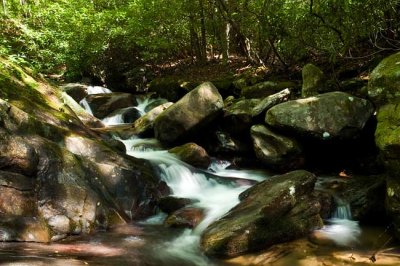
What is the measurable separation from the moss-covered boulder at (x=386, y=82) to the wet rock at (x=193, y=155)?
392 cm

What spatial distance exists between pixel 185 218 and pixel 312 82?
4866mm

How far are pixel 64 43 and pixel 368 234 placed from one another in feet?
44.8

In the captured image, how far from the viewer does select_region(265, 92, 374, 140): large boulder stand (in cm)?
760

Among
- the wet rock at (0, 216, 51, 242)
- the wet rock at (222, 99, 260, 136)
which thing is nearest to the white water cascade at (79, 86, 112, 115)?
the wet rock at (222, 99, 260, 136)

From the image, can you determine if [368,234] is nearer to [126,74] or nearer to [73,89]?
[73,89]

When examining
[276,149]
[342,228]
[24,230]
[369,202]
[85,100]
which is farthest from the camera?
[85,100]

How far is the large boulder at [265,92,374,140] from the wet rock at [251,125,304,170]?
345 mm

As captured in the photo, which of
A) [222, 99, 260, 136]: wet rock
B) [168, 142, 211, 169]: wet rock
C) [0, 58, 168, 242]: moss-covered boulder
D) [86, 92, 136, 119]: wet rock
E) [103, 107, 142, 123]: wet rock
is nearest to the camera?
[0, 58, 168, 242]: moss-covered boulder

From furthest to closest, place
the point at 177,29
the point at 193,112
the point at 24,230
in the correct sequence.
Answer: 1. the point at 177,29
2. the point at 193,112
3. the point at 24,230

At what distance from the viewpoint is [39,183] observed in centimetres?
579

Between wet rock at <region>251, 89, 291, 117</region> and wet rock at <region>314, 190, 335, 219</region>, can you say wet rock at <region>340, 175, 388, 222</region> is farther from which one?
wet rock at <region>251, 89, 291, 117</region>

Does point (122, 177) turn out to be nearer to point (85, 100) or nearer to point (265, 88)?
point (265, 88)

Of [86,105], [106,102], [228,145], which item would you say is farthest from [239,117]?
[86,105]

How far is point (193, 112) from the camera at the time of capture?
928 centimetres
